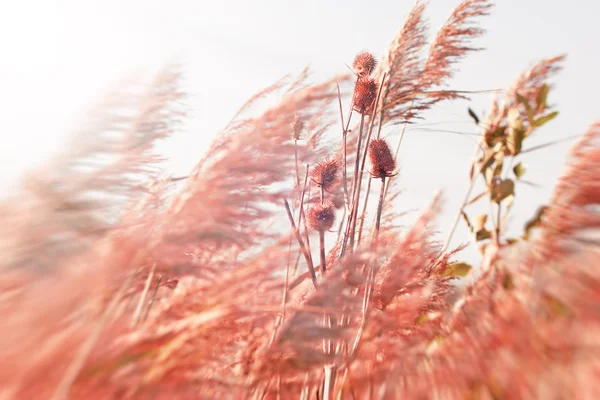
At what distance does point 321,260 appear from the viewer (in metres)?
1.75

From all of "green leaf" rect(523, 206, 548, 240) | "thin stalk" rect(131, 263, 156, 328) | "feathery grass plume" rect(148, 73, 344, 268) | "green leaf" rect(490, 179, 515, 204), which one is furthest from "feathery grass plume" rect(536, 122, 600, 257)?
"thin stalk" rect(131, 263, 156, 328)

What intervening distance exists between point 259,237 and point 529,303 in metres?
0.48

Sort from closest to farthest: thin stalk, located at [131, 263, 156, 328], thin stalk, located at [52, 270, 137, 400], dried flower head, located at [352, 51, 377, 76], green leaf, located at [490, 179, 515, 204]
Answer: thin stalk, located at [52, 270, 137, 400], thin stalk, located at [131, 263, 156, 328], green leaf, located at [490, 179, 515, 204], dried flower head, located at [352, 51, 377, 76]

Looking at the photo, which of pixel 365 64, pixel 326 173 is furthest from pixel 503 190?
pixel 365 64

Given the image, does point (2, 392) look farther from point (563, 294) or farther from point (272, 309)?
point (563, 294)

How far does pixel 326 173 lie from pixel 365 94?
0.34m

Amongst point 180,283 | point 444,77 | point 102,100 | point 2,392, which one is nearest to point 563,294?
point 2,392

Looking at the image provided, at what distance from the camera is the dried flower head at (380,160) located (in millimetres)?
2047

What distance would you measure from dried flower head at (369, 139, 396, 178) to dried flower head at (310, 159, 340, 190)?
0.14 metres

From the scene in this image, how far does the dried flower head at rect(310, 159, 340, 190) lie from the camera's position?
82.7 inches

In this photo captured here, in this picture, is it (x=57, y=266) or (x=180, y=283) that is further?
(x=180, y=283)

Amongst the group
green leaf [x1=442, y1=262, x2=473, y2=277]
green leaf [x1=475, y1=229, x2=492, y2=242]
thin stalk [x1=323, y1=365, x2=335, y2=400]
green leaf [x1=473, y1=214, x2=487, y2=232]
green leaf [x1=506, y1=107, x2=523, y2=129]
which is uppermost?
green leaf [x1=506, y1=107, x2=523, y2=129]

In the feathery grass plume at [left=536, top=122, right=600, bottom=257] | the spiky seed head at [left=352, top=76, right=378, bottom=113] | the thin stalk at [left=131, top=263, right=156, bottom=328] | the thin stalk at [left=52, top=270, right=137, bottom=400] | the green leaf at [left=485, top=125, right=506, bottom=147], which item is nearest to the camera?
the thin stalk at [left=52, top=270, right=137, bottom=400]

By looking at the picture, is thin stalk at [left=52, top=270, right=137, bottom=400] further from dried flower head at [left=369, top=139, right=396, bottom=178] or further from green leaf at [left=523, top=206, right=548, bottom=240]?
dried flower head at [left=369, top=139, right=396, bottom=178]
